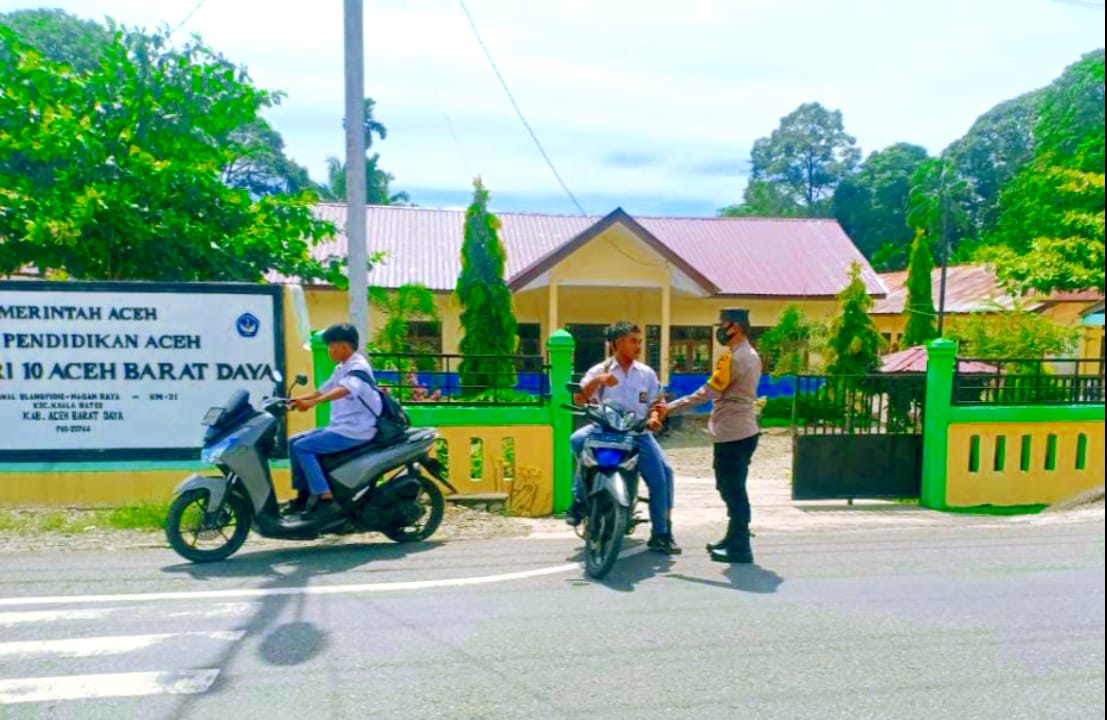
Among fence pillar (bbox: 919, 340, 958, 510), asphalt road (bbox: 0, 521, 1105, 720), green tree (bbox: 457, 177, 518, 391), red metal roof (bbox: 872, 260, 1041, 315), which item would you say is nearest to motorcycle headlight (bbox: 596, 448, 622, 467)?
asphalt road (bbox: 0, 521, 1105, 720)

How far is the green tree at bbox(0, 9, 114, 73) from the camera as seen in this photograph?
1159 centimetres

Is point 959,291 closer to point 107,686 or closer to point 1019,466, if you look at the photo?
point 1019,466

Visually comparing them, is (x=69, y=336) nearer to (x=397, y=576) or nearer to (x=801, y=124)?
(x=397, y=576)

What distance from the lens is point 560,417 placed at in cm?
696

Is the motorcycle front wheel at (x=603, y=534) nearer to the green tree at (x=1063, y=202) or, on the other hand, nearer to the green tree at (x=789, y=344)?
the green tree at (x=1063, y=202)

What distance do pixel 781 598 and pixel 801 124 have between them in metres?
63.9

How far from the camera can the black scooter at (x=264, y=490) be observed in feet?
16.2

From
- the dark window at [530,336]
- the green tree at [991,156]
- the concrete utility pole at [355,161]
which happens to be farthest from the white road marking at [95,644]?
the green tree at [991,156]

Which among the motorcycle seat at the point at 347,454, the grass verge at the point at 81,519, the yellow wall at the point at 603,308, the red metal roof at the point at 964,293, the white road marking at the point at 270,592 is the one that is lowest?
the grass verge at the point at 81,519

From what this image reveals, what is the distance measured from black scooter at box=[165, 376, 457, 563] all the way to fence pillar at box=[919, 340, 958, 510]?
5.20 metres

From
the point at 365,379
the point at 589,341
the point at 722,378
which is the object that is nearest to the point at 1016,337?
the point at 589,341

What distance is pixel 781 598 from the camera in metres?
4.29

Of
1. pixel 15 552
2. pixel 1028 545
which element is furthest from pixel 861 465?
pixel 15 552

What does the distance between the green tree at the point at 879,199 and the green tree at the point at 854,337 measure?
33812 millimetres
